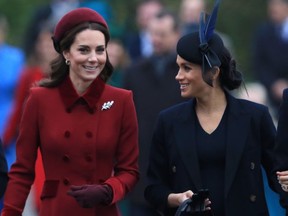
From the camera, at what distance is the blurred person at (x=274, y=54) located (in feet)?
55.8

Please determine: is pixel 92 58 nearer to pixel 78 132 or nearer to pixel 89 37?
pixel 89 37

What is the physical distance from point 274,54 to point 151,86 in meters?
4.07

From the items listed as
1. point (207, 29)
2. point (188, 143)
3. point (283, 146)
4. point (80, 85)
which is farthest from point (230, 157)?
point (80, 85)

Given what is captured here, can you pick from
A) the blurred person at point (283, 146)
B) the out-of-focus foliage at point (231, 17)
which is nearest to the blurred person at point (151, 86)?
the blurred person at point (283, 146)

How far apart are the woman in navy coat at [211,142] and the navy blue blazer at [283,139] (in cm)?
26

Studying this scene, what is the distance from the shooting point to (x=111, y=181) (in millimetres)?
9461

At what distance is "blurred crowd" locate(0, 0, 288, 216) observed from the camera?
42.6 ft

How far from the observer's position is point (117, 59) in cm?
1495

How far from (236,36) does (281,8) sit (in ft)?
16.8

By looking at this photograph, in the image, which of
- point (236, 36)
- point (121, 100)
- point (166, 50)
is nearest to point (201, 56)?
point (121, 100)

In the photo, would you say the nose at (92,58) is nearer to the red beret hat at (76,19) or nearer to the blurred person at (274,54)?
the red beret hat at (76,19)

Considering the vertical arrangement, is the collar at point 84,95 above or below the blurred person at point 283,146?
above

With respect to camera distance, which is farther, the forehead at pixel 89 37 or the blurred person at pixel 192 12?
the blurred person at pixel 192 12

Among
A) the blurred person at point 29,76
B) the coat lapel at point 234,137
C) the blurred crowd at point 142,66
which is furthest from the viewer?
the blurred crowd at point 142,66
